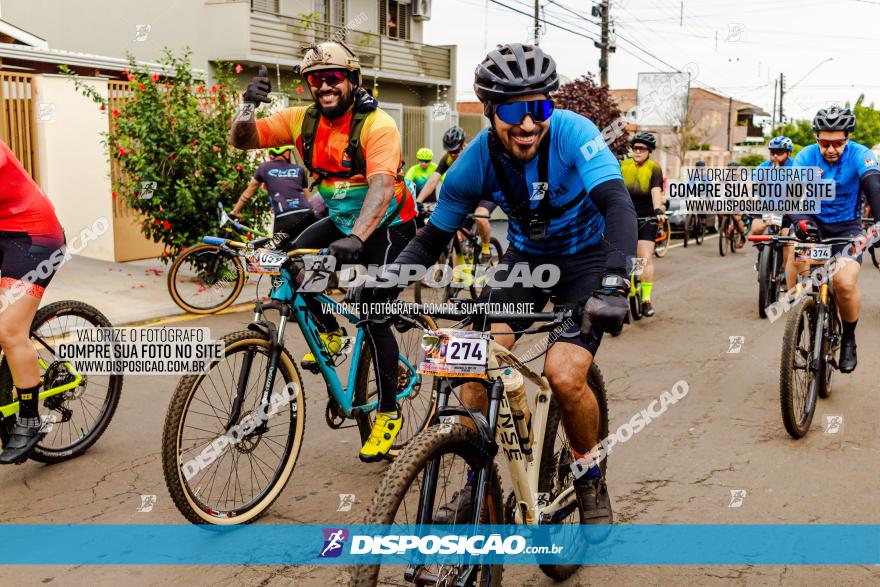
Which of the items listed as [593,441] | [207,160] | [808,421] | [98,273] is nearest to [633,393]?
[808,421]

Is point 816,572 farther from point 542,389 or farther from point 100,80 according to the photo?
point 100,80

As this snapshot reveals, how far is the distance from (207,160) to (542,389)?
9.22 meters

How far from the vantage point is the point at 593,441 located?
3709mm

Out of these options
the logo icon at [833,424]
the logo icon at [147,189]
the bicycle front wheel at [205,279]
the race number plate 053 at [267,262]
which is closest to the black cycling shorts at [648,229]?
the logo icon at [833,424]

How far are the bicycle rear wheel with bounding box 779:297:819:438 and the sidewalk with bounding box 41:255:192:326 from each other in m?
6.89

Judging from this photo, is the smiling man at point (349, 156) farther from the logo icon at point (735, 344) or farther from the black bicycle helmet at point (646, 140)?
the black bicycle helmet at point (646, 140)

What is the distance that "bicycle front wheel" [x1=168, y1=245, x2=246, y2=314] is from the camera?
10.0 metres

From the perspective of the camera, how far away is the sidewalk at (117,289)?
393 inches

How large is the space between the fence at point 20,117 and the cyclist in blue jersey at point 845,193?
34.0 feet

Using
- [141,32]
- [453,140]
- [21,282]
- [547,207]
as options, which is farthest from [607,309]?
[141,32]

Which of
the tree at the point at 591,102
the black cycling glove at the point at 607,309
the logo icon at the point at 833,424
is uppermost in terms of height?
the tree at the point at 591,102

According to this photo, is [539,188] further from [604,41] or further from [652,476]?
[604,41]

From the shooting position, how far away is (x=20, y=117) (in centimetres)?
1229

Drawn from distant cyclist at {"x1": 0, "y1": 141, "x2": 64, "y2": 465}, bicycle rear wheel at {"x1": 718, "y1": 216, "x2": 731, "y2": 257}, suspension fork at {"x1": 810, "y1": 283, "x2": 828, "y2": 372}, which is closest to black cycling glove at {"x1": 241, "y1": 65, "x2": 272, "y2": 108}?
distant cyclist at {"x1": 0, "y1": 141, "x2": 64, "y2": 465}
